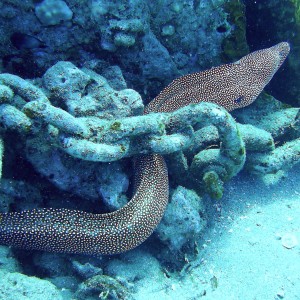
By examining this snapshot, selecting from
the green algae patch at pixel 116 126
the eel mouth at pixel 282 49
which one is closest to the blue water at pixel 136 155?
the green algae patch at pixel 116 126

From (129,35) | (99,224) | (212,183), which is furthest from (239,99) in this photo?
(99,224)

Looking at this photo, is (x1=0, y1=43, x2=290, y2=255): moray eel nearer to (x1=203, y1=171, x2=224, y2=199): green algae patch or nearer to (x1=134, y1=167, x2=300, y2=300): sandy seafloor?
(x1=203, y1=171, x2=224, y2=199): green algae patch

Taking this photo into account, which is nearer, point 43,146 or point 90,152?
point 90,152

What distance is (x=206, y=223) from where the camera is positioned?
16.0 feet

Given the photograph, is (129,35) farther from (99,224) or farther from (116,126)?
(99,224)

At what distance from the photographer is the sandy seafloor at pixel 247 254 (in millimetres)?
4000

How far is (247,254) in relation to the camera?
14.6 ft

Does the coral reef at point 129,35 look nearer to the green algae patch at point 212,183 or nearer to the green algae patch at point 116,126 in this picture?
the green algae patch at point 116,126

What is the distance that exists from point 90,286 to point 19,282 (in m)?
0.85

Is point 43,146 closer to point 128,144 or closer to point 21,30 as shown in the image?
point 128,144

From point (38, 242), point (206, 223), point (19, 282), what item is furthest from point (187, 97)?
point (19, 282)

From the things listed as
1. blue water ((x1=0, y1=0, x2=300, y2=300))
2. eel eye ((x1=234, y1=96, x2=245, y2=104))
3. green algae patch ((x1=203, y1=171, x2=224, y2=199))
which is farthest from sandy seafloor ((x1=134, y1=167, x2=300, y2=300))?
eel eye ((x1=234, y1=96, x2=245, y2=104))

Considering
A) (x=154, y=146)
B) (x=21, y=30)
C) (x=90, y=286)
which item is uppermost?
(x=21, y=30)

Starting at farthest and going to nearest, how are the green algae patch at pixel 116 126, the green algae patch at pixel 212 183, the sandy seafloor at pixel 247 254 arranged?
1. the green algae patch at pixel 212 183
2. the sandy seafloor at pixel 247 254
3. the green algae patch at pixel 116 126
